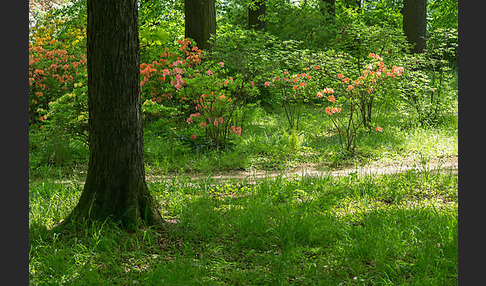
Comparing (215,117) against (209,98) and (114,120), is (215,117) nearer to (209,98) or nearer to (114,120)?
(209,98)

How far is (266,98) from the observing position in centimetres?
1300

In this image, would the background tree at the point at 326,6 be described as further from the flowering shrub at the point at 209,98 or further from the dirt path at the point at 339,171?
the dirt path at the point at 339,171

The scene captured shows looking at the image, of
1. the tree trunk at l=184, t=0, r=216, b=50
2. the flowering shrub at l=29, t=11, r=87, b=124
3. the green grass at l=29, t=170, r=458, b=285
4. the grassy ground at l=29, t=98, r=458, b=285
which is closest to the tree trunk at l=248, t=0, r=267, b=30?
the tree trunk at l=184, t=0, r=216, b=50

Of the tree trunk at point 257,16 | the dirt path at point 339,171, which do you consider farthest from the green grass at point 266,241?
the tree trunk at point 257,16

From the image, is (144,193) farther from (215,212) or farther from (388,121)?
(388,121)

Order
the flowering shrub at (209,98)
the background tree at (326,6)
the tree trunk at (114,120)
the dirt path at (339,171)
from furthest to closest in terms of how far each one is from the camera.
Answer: the background tree at (326,6), the flowering shrub at (209,98), the dirt path at (339,171), the tree trunk at (114,120)

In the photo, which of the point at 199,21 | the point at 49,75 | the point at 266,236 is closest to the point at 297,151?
the point at 266,236

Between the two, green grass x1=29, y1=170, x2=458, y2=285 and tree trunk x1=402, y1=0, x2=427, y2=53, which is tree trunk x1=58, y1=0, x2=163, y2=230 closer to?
green grass x1=29, y1=170, x2=458, y2=285

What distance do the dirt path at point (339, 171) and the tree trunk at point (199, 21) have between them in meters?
4.60

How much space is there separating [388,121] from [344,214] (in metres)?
5.45

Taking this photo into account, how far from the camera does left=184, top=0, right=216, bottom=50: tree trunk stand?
9.56 metres

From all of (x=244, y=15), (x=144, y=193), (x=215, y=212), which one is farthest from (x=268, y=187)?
(x=244, y=15)

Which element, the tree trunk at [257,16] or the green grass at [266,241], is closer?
the green grass at [266,241]

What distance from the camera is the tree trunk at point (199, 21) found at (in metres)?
9.56
